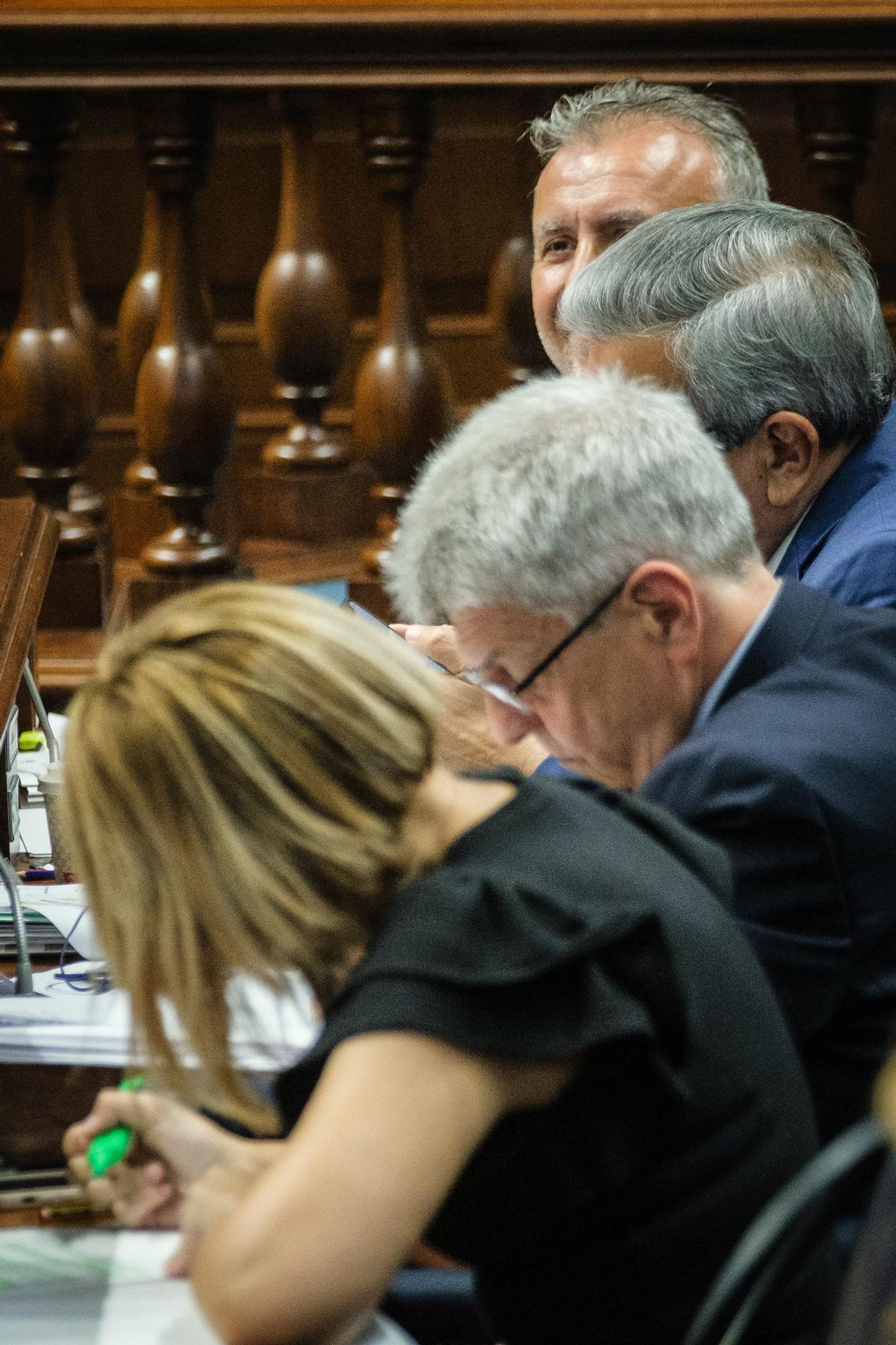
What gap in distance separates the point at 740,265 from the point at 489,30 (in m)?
0.63

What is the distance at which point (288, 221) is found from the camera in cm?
284

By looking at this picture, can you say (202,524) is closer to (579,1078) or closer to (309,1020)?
(309,1020)

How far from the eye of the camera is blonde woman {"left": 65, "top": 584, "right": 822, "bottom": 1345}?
40.9 inches

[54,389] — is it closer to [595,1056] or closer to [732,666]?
[732,666]

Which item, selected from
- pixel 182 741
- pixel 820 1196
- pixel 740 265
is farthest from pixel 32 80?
pixel 820 1196

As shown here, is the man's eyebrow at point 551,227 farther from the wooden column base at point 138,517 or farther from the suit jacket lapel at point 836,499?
the wooden column base at point 138,517

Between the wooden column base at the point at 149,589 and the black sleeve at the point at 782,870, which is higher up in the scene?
the black sleeve at the point at 782,870

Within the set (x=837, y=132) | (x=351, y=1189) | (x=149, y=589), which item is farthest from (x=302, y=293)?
(x=351, y=1189)

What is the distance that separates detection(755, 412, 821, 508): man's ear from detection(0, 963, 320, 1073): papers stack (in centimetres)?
76

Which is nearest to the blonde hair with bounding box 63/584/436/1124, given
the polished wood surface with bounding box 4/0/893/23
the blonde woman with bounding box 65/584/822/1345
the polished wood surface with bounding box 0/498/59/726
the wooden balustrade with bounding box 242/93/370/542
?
the blonde woman with bounding box 65/584/822/1345

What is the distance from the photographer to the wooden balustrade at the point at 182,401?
8.71 feet

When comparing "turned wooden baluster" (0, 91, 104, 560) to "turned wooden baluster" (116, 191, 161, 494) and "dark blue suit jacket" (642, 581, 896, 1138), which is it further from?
"dark blue suit jacket" (642, 581, 896, 1138)

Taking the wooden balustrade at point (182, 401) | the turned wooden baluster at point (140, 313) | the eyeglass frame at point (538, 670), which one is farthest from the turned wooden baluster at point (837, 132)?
the eyeglass frame at point (538, 670)

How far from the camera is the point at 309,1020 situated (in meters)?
1.54
